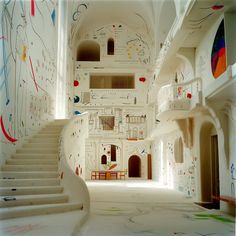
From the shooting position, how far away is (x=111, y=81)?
77.0 ft

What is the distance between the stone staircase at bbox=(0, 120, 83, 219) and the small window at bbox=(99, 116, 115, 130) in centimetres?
1193

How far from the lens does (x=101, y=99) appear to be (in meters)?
22.4

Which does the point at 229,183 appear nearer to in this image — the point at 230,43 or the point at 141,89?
the point at 230,43

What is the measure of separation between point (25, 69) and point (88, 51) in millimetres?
15119

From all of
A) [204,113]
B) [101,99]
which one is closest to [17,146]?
[204,113]

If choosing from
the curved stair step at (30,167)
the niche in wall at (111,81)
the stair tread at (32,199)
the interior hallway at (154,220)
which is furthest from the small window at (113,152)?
the stair tread at (32,199)

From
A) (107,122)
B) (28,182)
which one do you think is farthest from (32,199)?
(107,122)

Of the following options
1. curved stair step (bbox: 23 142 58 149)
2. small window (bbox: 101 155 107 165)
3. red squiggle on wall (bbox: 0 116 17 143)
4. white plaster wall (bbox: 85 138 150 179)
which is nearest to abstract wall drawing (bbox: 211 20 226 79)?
curved stair step (bbox: 23 142 58 149)

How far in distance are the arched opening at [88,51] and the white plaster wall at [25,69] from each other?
8774mm

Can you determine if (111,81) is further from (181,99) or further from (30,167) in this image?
(30,167)

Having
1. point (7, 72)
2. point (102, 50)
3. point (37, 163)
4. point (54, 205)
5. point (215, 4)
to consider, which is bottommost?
point (54, 205)

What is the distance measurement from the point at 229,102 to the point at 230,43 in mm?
1498

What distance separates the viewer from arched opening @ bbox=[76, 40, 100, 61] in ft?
78.5

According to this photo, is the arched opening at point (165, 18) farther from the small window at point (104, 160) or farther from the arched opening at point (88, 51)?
the small window at point (104, 160)
